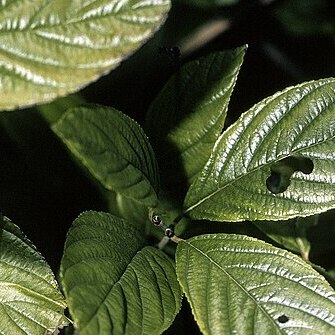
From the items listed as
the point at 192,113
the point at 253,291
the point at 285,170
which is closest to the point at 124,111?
the point at 192,113

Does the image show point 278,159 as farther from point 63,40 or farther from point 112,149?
point 63,40

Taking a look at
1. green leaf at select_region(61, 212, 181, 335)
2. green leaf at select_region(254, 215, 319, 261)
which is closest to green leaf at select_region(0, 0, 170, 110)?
green leaf at select_region(61, 212, 181, 335)

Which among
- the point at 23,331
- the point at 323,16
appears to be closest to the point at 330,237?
the point at 23,331

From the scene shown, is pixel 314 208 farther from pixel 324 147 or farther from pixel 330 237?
pixel 330 237

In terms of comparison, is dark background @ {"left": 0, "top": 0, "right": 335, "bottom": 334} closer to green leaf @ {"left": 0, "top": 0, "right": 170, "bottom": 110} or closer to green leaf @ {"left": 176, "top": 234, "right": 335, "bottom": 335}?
green leaf @ {"left": 176, "top": 234, "right": 335, "bottom": 335}

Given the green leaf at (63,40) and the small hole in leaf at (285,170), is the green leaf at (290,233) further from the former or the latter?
the green leaf at (63,40)
